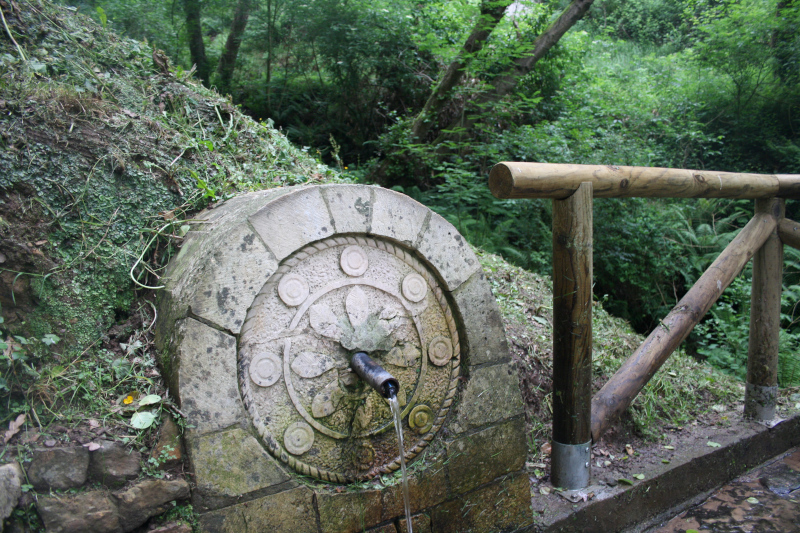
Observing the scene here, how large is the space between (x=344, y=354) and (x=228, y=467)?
0.58 meters

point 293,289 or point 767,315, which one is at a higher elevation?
point 293,289

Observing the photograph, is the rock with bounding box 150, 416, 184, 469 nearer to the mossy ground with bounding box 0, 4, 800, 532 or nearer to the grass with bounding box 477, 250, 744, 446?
the mossy ground with bounding box 0, 4, 800, 532

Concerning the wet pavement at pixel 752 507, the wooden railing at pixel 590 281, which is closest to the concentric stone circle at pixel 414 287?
the wooden railing at pixel 590 281

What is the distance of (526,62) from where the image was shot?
22.4 ft

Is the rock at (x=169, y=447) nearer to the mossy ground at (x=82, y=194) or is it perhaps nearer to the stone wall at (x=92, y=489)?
the stone wall at (x=92, y=489)

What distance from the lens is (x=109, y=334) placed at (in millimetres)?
2045

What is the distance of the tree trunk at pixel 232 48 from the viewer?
7.14 meters

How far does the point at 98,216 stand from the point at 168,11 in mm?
5638

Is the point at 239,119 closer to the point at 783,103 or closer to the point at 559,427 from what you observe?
the point at 559,427

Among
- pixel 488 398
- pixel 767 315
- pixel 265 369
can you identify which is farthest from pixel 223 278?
pixel 767 315

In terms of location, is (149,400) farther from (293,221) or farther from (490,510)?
(490,510)

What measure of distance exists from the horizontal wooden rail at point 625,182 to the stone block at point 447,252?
0.28 meters

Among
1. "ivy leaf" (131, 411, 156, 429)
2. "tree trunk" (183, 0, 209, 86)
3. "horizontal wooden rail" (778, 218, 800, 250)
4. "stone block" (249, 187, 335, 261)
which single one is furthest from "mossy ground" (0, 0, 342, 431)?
"tree trunk" (183, 0, 209, 86)

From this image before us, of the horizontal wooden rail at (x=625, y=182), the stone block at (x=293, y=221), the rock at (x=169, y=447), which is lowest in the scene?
the rock at (x=169, y=447)
